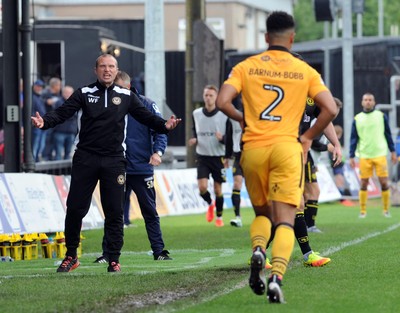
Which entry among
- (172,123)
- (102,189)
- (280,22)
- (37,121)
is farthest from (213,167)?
(280,22)

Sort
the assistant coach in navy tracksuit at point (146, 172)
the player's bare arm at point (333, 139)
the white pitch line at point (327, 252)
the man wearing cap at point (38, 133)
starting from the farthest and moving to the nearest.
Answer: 1. the man wearing cap at point (38, 133)
2. the assistant coach in navy tracksuit at point (146, 172)
3. the player's bare arm at point (333, 139)
4. the white pitch line at point (327, 252)

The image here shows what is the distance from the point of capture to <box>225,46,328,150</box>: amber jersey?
10.5 metres

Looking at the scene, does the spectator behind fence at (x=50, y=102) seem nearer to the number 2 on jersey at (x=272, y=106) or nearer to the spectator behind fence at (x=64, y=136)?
the spectator behind fence at (x=64, y=136)

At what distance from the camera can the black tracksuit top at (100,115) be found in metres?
12.9

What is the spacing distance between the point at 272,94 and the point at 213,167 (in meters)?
12.1

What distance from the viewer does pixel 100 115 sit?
42.4 feet

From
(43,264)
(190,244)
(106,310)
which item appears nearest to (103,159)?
(43,264)

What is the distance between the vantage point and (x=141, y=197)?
50.1 ft

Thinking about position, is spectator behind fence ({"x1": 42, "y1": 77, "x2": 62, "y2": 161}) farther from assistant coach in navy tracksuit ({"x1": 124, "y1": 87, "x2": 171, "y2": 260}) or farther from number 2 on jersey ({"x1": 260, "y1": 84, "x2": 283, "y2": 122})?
number 2 on jersey ({"x1": 260, "y1": 84, "x2": 283, "y2": 122})

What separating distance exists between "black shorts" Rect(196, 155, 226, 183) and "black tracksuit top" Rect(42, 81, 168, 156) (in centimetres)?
957

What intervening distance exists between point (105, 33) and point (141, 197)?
842 inches

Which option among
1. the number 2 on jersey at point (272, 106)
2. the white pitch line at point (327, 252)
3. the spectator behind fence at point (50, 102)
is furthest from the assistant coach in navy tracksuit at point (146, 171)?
the spectator behind fence at point (50, 102)

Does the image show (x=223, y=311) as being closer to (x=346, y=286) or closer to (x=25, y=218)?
(x=346, y=286)

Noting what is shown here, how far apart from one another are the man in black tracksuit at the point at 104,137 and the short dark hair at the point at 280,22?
2.48 meters
